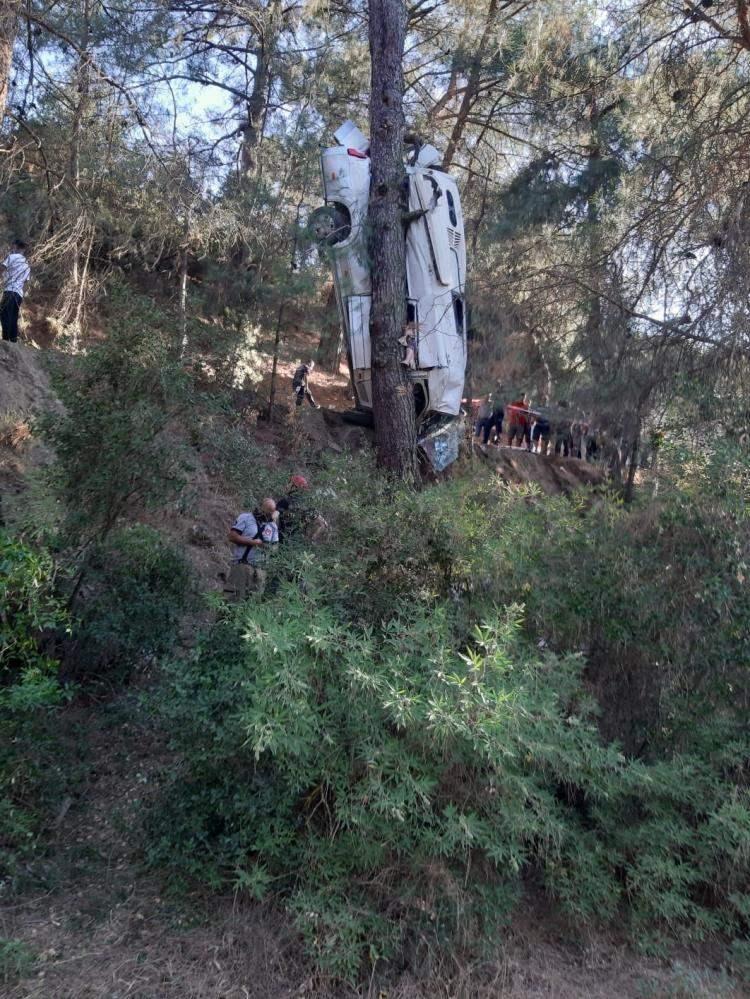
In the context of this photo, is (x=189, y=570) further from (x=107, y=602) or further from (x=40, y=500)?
(x=40, y=500)

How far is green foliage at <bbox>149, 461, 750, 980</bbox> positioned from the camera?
14.5ft

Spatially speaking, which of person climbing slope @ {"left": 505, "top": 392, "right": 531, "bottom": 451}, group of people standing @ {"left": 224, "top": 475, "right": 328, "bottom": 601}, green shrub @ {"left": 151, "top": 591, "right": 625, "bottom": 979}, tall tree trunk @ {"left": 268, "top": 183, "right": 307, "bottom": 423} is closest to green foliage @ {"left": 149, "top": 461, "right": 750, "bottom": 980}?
green shrub @ {"left": 151, "top": 591, "right": 625, "bottom": 979}

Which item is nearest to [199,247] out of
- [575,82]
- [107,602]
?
[575,82]

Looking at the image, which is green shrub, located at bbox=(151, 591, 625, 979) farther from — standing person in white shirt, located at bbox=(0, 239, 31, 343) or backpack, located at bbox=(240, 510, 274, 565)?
standing person in white shirt, located at bbox=(0, 239, 31, 343)

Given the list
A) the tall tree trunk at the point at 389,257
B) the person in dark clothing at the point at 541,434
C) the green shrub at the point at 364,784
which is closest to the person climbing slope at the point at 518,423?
the person in dark clothing at the point at 541,434

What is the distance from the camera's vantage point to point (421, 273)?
11.1 metres

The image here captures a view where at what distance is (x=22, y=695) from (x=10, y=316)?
22.6 ft

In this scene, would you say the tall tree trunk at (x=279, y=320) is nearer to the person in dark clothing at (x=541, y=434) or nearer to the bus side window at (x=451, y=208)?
the bus side window at (x=451, y=208)

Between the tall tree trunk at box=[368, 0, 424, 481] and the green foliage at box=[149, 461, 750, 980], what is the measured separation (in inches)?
140

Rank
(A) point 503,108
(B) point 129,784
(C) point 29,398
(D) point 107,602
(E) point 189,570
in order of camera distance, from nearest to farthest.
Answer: (B) point 129,784
(D) point 107,602
(E) point 189,570
(C) point 29,398
(A) point 503,108

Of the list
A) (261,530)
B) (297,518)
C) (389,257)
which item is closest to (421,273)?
(389,257)

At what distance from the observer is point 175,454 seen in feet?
20.1

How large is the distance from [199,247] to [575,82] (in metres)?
5.73

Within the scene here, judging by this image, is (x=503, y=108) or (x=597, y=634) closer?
(x=597, y=634)
